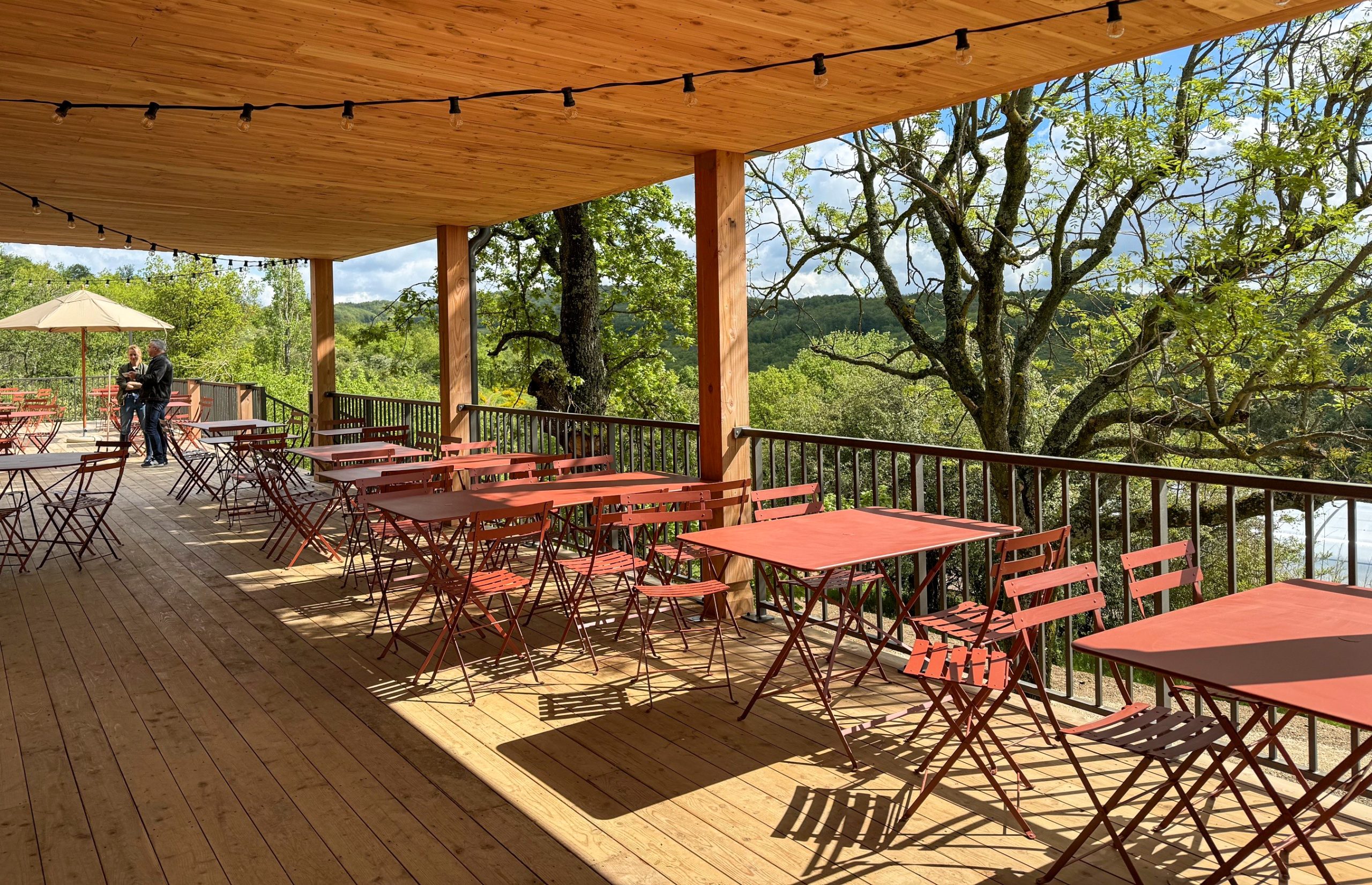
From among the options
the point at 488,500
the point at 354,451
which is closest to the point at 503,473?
the point at 488,500

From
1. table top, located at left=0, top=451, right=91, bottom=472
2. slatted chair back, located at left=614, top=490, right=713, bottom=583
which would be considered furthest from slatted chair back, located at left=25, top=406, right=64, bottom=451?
slatted chair back, located at left=614, top=490, right=713, bottom=583

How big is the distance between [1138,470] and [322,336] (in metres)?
10.5

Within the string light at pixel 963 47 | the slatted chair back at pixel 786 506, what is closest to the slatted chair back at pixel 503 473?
the slatted chair back at pixel 786 506

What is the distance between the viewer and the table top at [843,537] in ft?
11.9

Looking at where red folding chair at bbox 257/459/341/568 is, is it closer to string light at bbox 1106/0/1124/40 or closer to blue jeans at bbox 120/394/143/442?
string light at bbox 1106/0/1124/40

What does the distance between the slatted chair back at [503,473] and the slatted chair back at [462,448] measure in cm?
63

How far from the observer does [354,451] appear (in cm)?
783

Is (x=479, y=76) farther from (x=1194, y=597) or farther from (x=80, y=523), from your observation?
(x=80, y=523)

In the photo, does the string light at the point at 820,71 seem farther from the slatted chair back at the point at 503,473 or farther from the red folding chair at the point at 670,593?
the slatted chair back at the point at 503,473

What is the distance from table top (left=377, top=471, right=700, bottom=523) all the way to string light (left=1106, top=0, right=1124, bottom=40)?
3.07m

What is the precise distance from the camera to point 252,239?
10.0 m

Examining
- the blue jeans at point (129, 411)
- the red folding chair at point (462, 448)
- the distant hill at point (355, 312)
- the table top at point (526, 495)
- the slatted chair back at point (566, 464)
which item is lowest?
the table top at point (526, 495)

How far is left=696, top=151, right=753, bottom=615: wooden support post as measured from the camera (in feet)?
19.1

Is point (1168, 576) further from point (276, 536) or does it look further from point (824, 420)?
point (824, 420)
